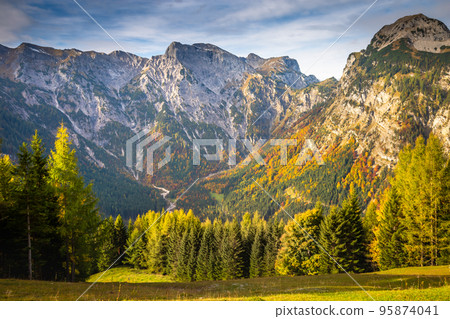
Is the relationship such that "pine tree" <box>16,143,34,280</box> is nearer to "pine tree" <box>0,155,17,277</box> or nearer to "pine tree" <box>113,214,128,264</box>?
"pine tree" <box>0,155,17,277</box>

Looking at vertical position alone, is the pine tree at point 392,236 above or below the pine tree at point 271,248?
above

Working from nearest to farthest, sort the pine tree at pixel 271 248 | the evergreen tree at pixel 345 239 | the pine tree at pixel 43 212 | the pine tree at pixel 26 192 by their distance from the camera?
the pine tree at pixel 26 192 → the pine tree at pixel 43 212 → the evergreen tree at pixel 345 239 → the pine tree at pixel 271 248

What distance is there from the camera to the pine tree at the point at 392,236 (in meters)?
40.9

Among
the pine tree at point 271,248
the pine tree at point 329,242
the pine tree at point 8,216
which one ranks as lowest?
the pine tree at point 271,248

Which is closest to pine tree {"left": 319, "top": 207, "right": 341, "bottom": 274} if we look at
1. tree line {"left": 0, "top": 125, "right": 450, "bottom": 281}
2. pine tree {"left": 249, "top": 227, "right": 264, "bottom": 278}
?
tree line {"left": 0, "top": 125, "right": 450, "bottom": 281}

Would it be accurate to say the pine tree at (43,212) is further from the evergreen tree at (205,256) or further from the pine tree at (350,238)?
the pine tree at (350,238)

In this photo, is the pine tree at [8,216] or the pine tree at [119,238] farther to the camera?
the pine tree at [119,238]

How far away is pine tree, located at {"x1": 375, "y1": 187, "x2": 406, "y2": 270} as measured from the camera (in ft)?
134

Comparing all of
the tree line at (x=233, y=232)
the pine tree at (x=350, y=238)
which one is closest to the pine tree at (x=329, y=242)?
the tree line at (x=233, y=232)

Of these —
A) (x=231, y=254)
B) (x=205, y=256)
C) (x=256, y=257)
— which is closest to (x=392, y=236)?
(x=256, y=257)

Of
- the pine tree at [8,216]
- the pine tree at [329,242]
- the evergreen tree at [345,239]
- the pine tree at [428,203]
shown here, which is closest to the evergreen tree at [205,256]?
the pine tree at [329,242]

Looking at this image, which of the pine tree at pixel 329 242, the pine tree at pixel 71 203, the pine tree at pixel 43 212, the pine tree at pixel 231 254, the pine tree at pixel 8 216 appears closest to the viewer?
the pine tree at pixel 8 216
